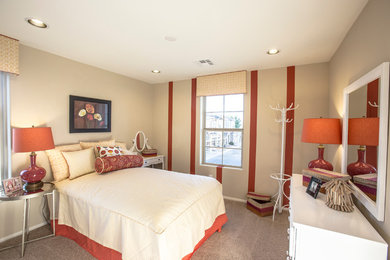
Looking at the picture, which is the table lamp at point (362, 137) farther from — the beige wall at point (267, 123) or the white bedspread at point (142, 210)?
the white bedspread at point (142, 210)

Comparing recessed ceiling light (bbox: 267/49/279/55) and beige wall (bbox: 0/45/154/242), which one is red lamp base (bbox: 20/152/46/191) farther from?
recessed ceiling light (bbox: 267/49/279/55)

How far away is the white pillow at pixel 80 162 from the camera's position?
92.2 inches

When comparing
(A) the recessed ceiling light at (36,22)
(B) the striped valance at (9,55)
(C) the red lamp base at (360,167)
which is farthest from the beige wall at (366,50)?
(B) the striped valance at (9,55)

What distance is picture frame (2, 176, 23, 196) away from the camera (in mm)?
1851

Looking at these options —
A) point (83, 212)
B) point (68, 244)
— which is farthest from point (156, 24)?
point (68, 244)

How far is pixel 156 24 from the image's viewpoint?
1.77 metres

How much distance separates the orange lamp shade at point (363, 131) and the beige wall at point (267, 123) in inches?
51.9

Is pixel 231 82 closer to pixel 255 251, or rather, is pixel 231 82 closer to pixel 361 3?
pixel 361 3

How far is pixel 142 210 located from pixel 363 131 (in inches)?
75.7

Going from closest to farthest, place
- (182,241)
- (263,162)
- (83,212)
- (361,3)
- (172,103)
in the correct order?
(361,3) → (182,241) → (83,212) → (263,162) → (172,103)

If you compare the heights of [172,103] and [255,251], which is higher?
[172,103]

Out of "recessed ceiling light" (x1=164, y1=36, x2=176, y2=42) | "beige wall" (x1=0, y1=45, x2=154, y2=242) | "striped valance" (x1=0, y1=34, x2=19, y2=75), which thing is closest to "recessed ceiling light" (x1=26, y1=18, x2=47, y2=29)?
"striped valance" (x1=0, y1=34, x2=19, y2=75)

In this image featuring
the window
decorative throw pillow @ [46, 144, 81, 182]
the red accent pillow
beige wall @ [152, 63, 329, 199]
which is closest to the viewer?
decorative throw pillow @ [46, 144, 81, 182]

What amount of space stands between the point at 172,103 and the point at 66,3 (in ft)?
8.72
